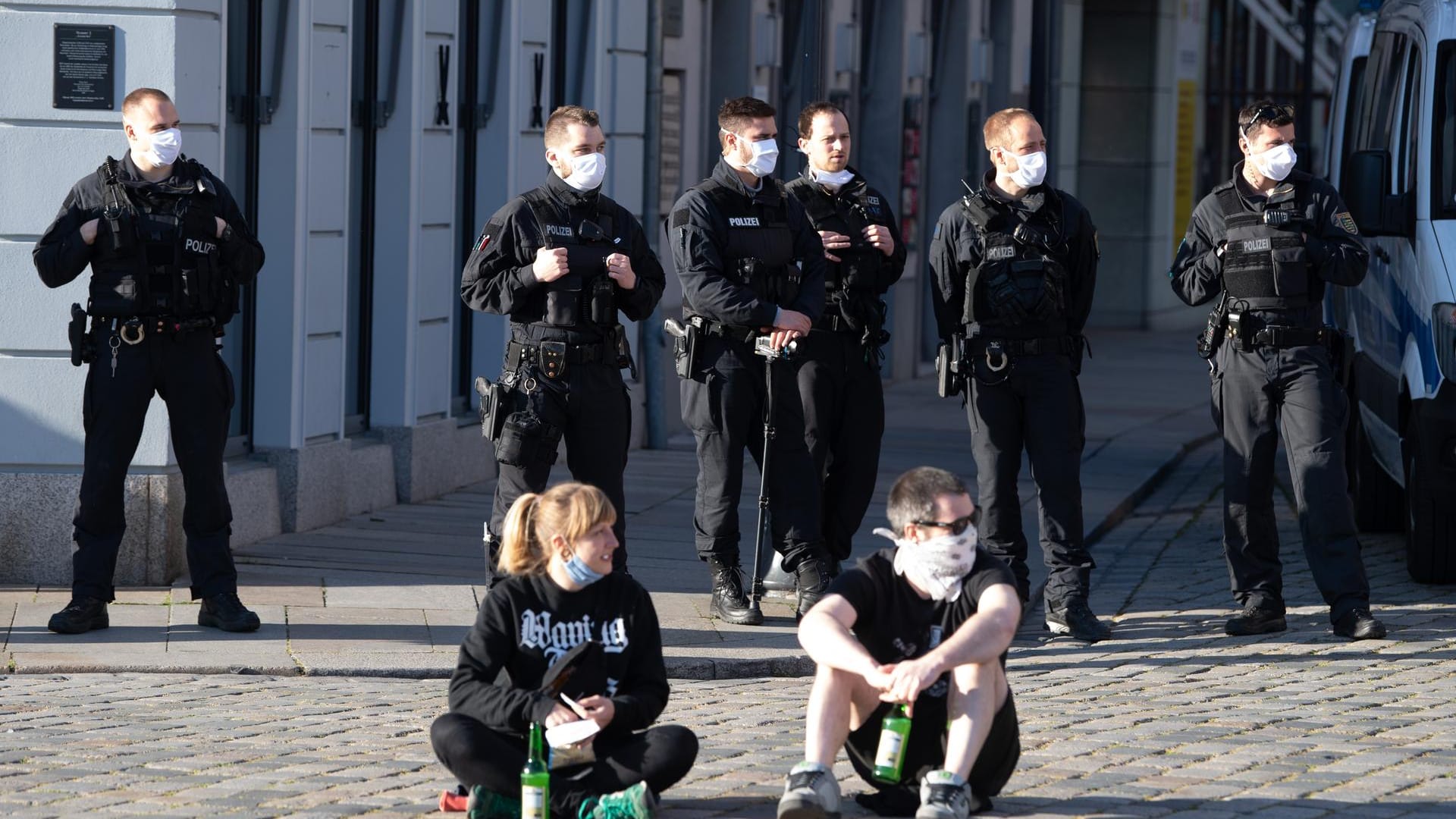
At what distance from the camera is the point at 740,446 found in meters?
9.04

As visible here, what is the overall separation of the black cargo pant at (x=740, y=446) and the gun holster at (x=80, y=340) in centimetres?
215

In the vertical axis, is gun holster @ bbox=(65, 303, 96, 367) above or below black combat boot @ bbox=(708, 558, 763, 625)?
above

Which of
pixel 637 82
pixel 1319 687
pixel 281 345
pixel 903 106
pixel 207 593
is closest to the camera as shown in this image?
pixel 1319 687

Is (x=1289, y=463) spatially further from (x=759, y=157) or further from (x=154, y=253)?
(x=154, y=253)

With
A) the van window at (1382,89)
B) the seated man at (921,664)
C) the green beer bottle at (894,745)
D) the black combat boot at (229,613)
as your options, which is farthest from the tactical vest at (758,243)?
the van window at (1382,89)

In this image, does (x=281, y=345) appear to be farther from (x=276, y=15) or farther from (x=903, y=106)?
(x=903, y=106)

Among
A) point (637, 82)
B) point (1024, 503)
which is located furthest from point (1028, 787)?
point (637, 82)

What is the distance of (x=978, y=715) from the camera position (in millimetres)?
5875

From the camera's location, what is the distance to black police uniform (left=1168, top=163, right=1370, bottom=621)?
8906 mm

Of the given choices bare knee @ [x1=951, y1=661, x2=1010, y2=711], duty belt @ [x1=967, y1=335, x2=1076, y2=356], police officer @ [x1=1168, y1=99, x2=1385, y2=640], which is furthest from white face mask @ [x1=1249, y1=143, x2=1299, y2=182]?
bare knee @ [x1=951, y1=661, x2=1010, y2=711]

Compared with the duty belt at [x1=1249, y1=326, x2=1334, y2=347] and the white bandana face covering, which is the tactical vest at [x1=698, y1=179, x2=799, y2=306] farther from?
the duty belt at [x1=1249, y1=326, x2=1334, y2=347]

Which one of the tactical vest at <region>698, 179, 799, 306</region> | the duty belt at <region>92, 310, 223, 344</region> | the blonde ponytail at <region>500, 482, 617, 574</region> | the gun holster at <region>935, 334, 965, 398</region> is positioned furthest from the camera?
the gun holster at <region>935, 334, 965, 398</region>

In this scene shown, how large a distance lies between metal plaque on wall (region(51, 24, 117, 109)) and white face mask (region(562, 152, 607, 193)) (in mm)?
2332

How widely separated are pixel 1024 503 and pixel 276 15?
464 cm
